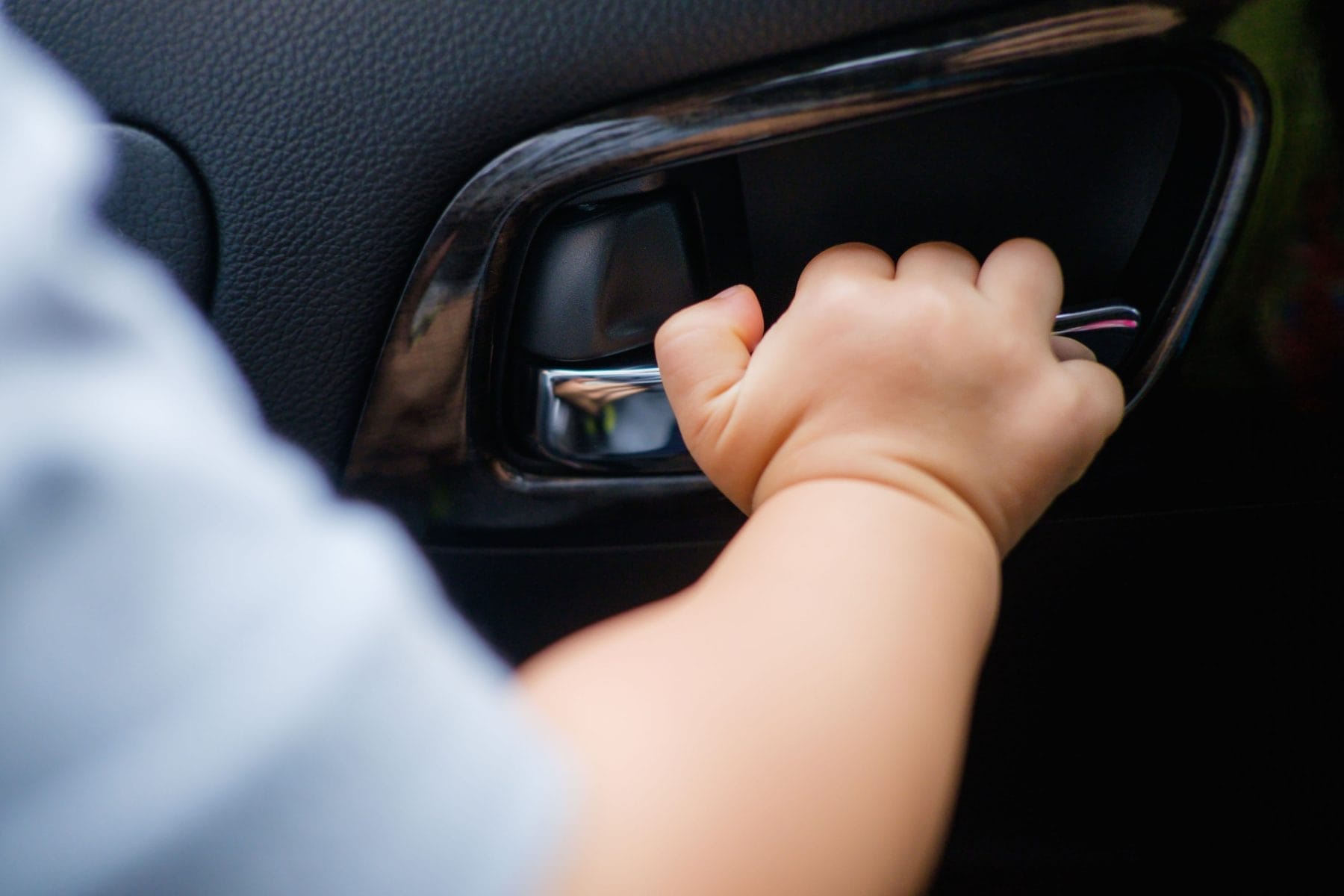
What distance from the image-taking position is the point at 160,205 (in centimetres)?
44

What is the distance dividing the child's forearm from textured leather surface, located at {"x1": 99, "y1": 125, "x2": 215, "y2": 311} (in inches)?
9.5

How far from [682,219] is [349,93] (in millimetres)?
149

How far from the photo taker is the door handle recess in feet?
1.54

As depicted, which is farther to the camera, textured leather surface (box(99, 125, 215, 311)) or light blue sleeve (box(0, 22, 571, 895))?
textured leather surface (box(99, 125, 215, 311))

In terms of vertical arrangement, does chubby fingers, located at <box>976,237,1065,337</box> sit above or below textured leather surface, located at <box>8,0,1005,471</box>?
below

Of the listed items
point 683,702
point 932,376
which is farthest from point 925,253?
point 683,702

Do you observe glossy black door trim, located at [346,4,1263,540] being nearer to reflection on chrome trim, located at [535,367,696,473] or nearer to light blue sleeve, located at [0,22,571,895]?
reflection on chrome trim, located at [535,367,696,473]

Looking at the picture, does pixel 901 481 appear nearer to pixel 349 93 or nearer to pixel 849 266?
pixel 849 266

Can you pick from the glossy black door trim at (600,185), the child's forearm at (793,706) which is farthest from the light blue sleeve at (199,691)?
the glossy black door trim at (600,185)

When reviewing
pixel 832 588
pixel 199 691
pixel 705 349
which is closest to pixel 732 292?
pixel 705 349

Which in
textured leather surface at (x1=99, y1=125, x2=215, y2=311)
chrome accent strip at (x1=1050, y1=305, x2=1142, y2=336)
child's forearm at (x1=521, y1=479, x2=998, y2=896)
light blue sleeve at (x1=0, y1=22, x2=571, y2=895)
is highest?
textured leather surface at (x1=99, y1=125, x2=215, y2=311)

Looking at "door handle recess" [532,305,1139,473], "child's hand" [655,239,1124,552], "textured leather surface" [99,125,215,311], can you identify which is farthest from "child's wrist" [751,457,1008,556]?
"textured leather surface" [99,125,215,311]

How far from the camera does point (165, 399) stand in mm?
358

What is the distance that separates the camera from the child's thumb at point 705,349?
0.42 meters
